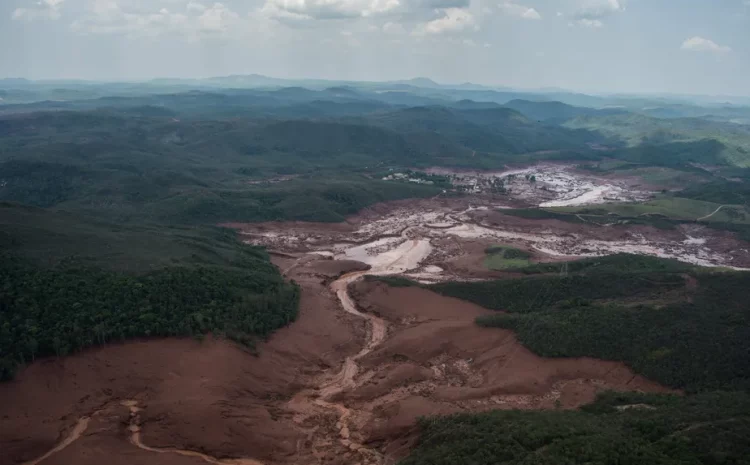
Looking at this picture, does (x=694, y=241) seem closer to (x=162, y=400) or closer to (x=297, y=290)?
(x=297, y=290)

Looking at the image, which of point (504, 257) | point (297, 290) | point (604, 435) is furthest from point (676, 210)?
point (604, 435)

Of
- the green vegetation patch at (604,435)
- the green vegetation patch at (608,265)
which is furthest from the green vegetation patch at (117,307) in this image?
the green vegetation patch at (608,265)

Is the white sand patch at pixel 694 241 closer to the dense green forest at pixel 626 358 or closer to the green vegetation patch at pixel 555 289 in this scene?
the dense green forest at pixel 626 358

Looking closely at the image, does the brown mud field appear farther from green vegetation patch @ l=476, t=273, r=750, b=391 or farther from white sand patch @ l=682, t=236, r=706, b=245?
white sand patch @ l=682, t=236, r=706, b=245

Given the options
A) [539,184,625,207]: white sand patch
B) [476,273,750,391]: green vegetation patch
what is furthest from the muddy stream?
[539,184,625,207]: white sand patch

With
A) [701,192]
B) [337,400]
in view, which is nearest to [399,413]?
[337,400]
